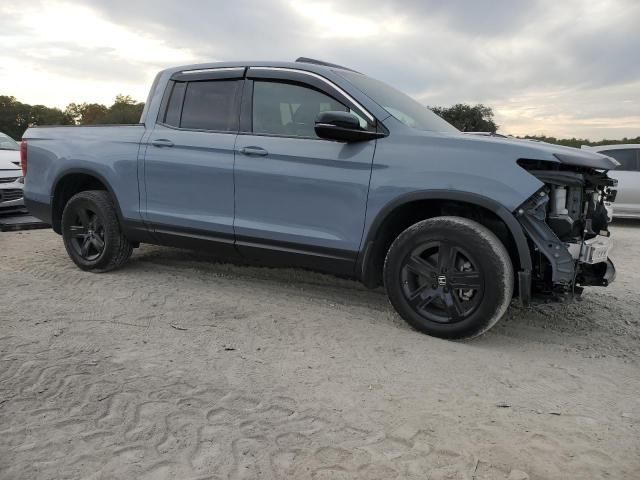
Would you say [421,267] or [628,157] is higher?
[628,157]

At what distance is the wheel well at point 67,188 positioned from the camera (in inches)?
211

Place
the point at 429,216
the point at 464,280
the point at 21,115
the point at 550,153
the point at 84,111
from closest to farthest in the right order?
the point at 550,153, the point at 464,280, the point at 429,216, the point at 21,115, the point at 84,111

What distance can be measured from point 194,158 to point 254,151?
1.96ft

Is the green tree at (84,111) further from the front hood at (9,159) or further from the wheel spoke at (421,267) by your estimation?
the wheel spoke at (421,267)

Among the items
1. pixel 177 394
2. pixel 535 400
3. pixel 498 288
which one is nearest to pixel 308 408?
pixel 177 394

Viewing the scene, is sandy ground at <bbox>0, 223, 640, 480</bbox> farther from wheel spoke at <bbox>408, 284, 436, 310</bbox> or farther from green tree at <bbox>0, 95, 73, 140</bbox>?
green tree at <bbox>0, 95, 73, 140</bbox>

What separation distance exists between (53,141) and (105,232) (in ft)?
3.72

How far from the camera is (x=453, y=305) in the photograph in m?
3.69

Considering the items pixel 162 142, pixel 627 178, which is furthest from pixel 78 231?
pixel 627 178

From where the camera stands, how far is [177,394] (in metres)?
2.88

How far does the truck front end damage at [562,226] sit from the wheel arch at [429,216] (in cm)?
11

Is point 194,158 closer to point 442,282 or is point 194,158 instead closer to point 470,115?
point 442,282

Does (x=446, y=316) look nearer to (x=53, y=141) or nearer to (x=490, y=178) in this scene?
(x=490, y=178)

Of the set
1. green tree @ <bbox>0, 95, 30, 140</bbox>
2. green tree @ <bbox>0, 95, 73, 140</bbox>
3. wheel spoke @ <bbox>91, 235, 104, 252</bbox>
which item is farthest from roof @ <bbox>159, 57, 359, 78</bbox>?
green tree @ <bbox>0, 95, 30, 140</bbox>
